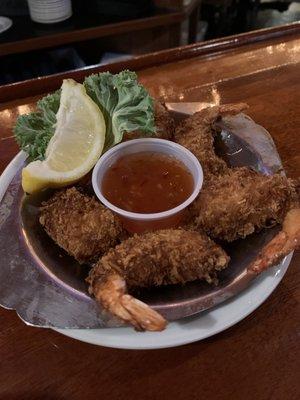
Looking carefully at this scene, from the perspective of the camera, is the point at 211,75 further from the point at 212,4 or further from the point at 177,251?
the point at 212,4

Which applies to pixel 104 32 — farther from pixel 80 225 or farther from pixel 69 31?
pixel 80 225

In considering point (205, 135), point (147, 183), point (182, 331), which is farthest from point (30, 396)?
point (205, 135)

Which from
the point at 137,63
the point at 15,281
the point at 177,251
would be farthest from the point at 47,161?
the point at 137,63

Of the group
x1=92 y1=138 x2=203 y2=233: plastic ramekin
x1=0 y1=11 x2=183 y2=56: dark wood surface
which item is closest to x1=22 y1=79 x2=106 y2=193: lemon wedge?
x1=92 y1=138 x2=203 y2=233: plastic ramekin

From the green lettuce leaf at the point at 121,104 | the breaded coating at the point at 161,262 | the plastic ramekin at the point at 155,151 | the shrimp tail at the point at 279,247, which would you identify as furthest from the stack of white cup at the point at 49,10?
the shrimp tail at the point at 279,247

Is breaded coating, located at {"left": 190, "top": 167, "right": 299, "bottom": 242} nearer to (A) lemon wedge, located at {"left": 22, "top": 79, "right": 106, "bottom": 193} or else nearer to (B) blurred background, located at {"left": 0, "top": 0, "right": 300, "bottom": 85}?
(A) lemon wedge, located at {"left": 22, "top": 79, "right": 106, "bottom": 193}

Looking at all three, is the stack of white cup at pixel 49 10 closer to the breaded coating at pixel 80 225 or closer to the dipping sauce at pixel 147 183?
the dipping sauce at pixel 147 183
